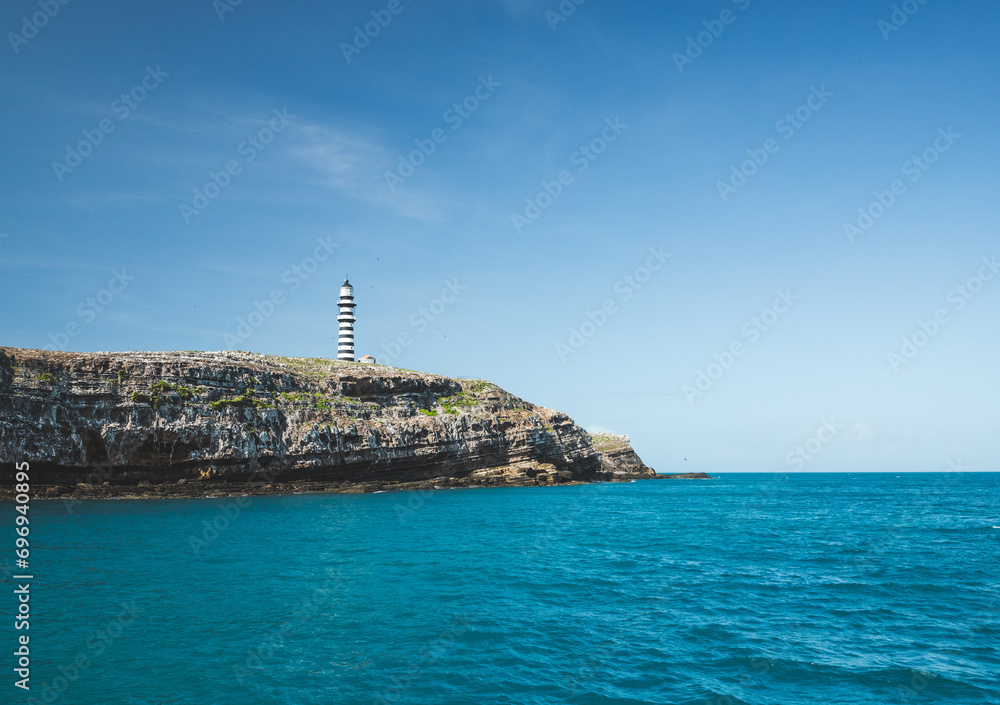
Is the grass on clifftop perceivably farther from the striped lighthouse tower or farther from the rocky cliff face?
the striped lighthouse tower

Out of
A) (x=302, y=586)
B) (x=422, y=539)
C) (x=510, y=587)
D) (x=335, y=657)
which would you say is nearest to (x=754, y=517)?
(x=422, y=539)

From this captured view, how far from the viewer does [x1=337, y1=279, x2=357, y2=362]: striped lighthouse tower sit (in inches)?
4230

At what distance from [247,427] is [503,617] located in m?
54.5

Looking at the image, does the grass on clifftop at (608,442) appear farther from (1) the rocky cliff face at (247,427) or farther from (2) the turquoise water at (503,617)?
(2) the turquoise water at (503,617)

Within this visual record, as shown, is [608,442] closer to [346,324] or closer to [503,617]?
[346,324]

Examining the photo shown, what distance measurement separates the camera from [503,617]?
1842cm

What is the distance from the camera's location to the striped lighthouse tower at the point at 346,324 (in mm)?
107438

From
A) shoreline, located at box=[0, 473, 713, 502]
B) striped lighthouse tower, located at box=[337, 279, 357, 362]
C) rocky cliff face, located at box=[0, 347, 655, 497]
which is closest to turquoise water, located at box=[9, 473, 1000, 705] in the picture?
shoreline, located at box=[0, 473, 713, 502]

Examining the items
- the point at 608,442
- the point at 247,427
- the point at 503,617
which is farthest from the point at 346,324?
the point at 503,617

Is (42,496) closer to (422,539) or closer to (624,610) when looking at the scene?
(422,539)

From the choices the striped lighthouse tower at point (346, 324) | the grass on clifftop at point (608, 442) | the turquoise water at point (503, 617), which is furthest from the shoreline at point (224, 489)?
the grass on clifftop at point (608, 442)

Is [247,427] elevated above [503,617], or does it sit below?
above

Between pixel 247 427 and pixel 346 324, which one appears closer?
pixel 247 427

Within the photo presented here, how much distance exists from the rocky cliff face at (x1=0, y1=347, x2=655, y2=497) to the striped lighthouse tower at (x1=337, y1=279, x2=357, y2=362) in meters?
22.0
